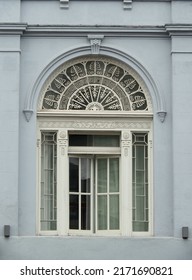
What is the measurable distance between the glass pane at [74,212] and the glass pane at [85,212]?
111mm

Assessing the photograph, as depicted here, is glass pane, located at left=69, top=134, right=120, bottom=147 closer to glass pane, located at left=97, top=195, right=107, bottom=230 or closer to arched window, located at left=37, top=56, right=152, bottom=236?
arched window, located at left=37, top=56, right=152, bottom=236

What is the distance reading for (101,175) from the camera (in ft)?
62.4

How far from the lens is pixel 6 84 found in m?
18.6

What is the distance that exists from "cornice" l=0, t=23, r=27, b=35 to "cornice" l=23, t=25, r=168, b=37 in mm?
146

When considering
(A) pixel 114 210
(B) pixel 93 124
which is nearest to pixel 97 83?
(B) pixel 93 124

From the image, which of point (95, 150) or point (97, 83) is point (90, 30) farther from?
point (95, 150)

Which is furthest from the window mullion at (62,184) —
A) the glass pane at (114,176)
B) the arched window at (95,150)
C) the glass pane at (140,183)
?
the glass pane at (140,183)

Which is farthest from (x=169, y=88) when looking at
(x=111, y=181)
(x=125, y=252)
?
(x=125, y=252)

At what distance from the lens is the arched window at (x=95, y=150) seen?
61.3 feet

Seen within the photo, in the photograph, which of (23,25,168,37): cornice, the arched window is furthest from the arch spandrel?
(23,25,168,37): cornice

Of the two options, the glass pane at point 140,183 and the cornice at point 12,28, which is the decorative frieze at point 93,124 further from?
the cornice at point 12,28

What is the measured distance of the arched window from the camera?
1869 centimetres

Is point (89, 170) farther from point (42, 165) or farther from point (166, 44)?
point (166, 44)

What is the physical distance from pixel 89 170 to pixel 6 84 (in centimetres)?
244
